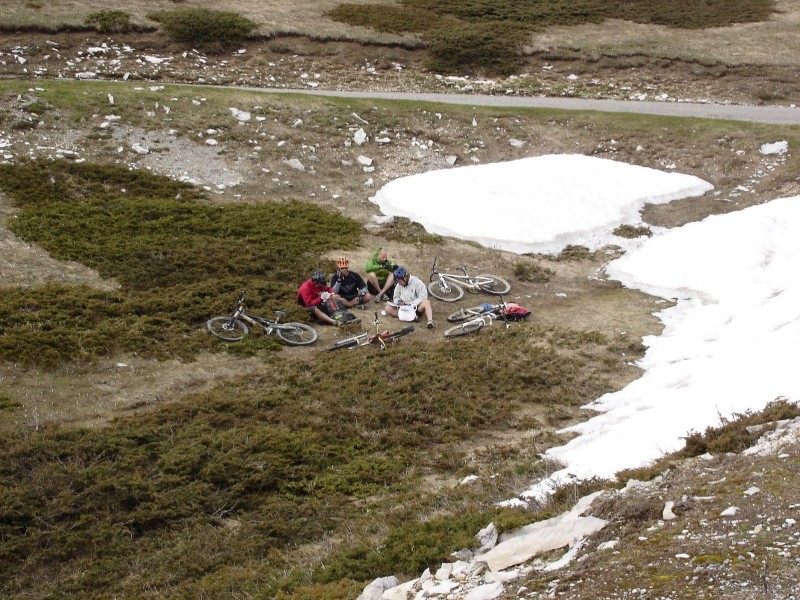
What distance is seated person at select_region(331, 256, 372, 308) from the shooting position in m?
21.2

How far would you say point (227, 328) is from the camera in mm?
18922

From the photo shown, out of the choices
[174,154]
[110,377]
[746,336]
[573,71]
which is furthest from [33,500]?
[573,71]

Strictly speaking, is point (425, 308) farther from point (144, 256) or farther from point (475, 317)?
point (144, 256)

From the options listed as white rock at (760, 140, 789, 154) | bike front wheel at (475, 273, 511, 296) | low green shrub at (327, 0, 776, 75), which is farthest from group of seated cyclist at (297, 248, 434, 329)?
low green shrub at (327, 0, 776, 75)

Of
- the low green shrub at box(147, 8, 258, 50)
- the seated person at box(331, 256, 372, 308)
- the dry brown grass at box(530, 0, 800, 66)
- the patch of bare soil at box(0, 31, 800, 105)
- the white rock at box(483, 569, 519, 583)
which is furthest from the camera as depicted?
the dry brown grass at box(530, 0, 800, 66)

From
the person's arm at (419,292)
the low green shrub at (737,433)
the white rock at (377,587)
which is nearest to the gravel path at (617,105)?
the person's arm at (419,292)

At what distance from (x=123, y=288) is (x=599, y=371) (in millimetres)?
12046

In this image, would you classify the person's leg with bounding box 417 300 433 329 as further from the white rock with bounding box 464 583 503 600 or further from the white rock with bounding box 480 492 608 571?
the white rock with bounding box 464 583 503 600

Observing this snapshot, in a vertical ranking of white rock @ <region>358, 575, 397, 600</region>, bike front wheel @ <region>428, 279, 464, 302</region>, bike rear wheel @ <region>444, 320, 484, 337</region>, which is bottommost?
bike rear wheel @ <region>444, 320, 484, 337</region>

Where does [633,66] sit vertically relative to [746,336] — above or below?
above

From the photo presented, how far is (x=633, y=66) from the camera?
44594mm

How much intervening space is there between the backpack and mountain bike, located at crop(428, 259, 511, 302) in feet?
5.23

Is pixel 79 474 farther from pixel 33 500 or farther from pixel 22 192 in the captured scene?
pixel 22 192

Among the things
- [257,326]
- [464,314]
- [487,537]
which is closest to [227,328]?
[257,326]
